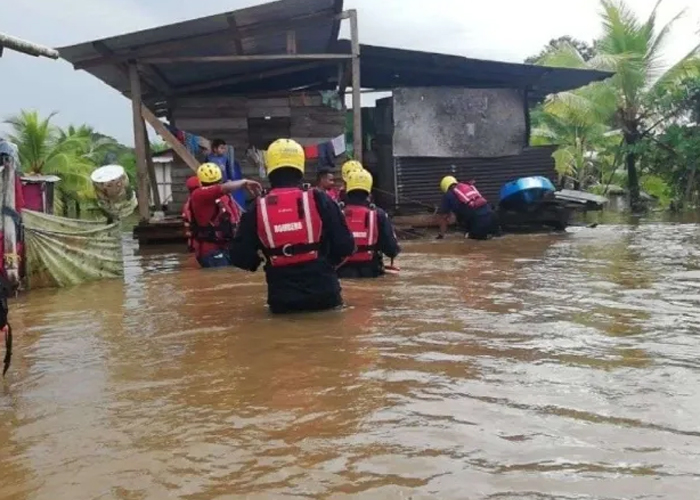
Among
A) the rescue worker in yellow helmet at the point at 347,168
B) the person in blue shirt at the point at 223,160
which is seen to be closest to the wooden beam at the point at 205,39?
the person in blue shirt at the point at 223,160

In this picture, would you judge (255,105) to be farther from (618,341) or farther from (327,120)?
(618,341)

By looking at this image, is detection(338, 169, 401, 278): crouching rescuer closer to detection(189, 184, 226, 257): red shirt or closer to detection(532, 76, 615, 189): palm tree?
detection(189, 184, 226, 257): red shirt

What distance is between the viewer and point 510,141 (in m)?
17.5

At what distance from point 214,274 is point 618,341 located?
5.45m

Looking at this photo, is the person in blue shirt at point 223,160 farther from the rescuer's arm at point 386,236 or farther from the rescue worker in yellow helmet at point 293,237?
the rescue worker in yellow helmet at point 293,237

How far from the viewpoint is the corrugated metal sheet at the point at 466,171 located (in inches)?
674

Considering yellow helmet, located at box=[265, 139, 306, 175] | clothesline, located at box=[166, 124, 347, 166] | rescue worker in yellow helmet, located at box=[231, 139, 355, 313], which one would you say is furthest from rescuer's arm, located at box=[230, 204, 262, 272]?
clothesline, located at box=[166, 124, 347, 166]

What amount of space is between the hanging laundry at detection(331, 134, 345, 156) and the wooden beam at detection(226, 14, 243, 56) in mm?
2475

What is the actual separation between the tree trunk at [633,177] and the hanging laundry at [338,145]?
1189cm

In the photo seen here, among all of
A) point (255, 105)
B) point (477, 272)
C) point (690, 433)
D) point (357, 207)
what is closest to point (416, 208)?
point (255, 105)

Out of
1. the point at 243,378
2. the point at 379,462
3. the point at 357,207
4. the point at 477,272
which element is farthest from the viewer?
the point at 477,272

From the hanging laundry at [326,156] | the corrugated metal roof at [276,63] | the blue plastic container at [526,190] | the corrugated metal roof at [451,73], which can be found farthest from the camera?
the hanging laundry at [326,156]

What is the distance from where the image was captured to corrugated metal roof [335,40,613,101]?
1589 centimetres

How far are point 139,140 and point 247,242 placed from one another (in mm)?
8983
